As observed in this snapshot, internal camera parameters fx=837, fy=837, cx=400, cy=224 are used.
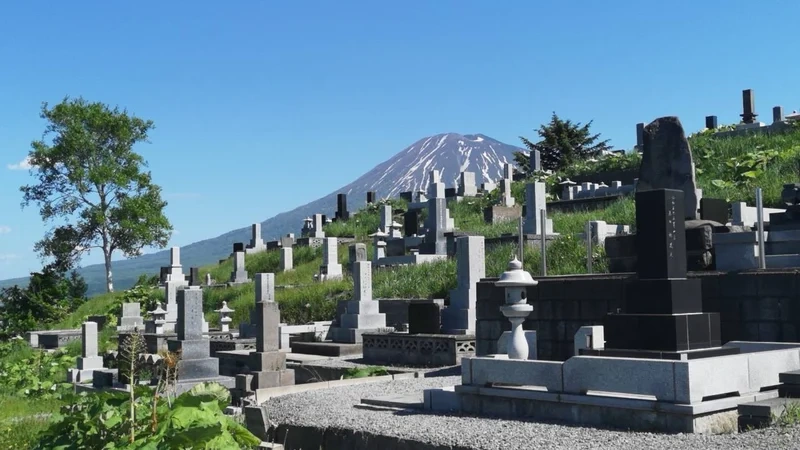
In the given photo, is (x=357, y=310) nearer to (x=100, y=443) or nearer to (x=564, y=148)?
(x=100, y=443)

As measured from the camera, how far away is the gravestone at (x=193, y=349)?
15.3 meters

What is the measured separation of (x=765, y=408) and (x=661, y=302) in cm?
207

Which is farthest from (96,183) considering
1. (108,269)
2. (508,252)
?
(508,252)

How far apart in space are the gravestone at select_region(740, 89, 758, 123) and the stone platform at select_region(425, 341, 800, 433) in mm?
37994

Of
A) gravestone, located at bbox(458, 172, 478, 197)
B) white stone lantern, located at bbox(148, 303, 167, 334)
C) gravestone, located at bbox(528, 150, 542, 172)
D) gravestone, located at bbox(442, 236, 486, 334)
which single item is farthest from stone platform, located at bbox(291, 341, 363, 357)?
gravestone, located at bbox(528, 150, 542, 172)

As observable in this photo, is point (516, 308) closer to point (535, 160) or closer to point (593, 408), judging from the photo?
point (593, 408)

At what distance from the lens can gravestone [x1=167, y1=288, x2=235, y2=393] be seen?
50.1 ft

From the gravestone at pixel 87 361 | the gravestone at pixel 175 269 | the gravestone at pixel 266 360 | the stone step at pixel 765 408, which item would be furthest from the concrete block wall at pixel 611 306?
the gravestone at pixel 175 269

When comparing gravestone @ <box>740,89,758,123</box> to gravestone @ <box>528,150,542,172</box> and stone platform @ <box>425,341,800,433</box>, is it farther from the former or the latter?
stone platform @ <box>425,341,800,433</box>

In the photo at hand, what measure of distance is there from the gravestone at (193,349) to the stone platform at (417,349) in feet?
11.7

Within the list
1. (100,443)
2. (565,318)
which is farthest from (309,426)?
(565,318)

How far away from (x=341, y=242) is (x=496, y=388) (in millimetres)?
33319

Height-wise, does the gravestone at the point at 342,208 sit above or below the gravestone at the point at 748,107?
below

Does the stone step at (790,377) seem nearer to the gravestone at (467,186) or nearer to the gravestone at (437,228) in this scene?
the gravestone at (437,228)
